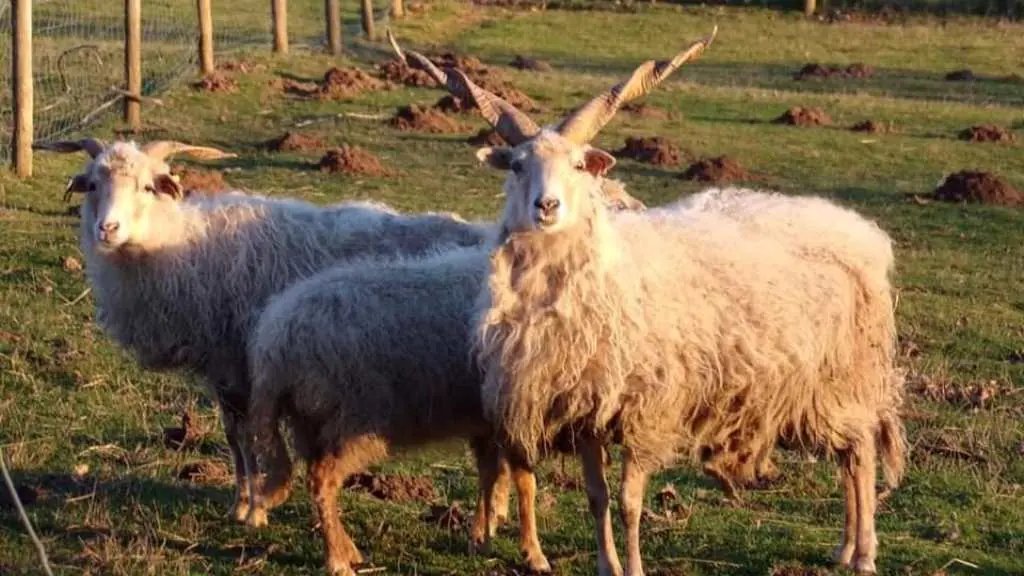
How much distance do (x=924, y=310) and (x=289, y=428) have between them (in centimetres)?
692

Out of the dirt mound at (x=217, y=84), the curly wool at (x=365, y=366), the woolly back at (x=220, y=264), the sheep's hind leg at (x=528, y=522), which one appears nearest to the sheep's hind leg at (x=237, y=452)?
the woolly back at (x=220, y=264)

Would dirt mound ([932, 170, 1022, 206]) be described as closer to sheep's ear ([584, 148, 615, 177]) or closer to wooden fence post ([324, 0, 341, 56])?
sheep's ear ([584, 148, 615, 177])

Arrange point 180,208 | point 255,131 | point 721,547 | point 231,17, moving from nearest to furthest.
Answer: point 721,547 → point 180,208 → point 255,131 → point 231,17

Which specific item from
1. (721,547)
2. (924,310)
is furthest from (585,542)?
(924,310)

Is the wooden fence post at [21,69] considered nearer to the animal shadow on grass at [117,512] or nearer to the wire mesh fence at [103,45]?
the wire mesh fence at [103,45]

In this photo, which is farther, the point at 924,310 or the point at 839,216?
the point at 924,310

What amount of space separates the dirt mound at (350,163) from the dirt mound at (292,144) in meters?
0.84

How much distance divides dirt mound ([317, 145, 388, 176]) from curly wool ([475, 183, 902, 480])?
369 inches

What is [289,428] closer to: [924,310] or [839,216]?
[839,216]

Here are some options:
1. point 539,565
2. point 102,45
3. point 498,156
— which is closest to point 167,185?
point 498,156

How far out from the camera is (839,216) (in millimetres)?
8164

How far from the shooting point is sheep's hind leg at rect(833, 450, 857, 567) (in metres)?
7.57

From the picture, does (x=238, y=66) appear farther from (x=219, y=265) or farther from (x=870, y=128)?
(x=219, y=265)

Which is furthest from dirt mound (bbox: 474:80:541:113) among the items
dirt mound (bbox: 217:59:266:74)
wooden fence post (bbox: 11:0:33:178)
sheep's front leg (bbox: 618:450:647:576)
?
sheep's front leg (bbox: 618:450:647:576)
